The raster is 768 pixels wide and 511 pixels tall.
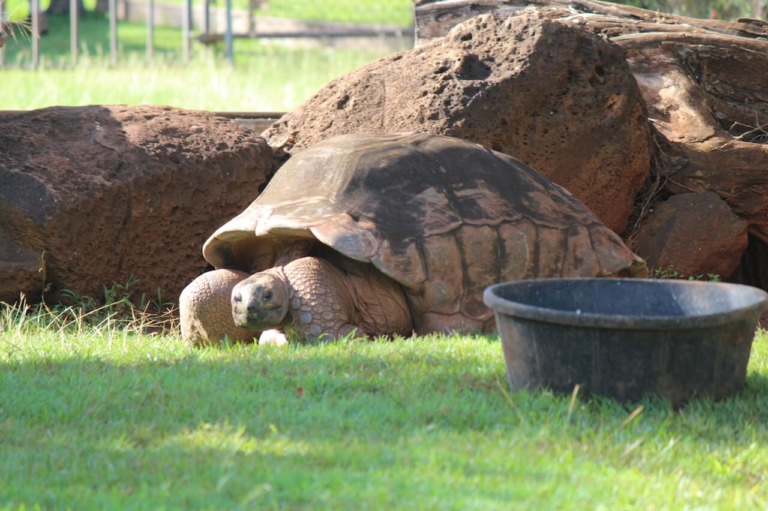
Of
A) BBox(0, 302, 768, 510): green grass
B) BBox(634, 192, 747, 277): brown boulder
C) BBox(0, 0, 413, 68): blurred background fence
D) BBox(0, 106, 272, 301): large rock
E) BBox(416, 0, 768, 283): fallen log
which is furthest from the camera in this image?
BBox(0, 0, 413, 68): blurred background fence

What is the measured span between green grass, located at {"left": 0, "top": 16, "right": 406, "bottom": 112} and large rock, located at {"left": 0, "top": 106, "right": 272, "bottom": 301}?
523 centimetres

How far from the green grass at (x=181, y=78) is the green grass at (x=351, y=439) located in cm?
804

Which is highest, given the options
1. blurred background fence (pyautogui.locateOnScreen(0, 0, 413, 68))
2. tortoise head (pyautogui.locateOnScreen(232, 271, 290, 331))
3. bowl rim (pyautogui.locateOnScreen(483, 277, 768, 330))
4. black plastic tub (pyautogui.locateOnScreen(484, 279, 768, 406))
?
Answer: bowl rim (pyautogui.locateOnScreen(483, 277, 768, 330))

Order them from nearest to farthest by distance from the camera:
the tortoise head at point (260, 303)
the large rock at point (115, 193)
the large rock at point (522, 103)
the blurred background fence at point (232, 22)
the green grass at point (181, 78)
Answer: the tortoise head at point (260, 303) < the large rock at point (115, 193) < the large rock at point (522, 103) < the green grass at point (181, 78) < the blurred background fence at point (232, 22)

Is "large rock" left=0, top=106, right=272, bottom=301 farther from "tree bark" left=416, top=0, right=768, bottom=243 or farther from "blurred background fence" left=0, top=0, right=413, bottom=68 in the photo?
"blurred background fence" left=0, top=0, right=413, bottom=68

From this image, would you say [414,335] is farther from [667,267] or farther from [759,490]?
[667,267]

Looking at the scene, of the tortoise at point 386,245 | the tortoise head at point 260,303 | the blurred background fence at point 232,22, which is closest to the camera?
the tortoise head at point 260,303

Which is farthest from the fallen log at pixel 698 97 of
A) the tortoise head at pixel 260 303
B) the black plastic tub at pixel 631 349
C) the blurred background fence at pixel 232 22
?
the blurred background fence at pixel 232 22

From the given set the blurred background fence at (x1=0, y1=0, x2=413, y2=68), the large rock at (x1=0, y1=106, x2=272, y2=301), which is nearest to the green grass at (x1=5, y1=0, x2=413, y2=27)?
the blurred background fence at (x1=0, y1=0, x2=413, y2=68)

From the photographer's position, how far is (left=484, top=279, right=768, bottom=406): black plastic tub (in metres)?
3.25

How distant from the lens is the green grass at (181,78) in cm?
1220

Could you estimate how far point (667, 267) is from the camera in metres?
6.86

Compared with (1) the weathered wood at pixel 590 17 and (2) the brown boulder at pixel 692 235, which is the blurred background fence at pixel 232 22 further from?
(2) the brown boulder at pixel 692 235

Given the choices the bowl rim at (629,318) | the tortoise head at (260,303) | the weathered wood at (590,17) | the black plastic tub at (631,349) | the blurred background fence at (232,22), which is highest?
the weathered wood at (590,17)
